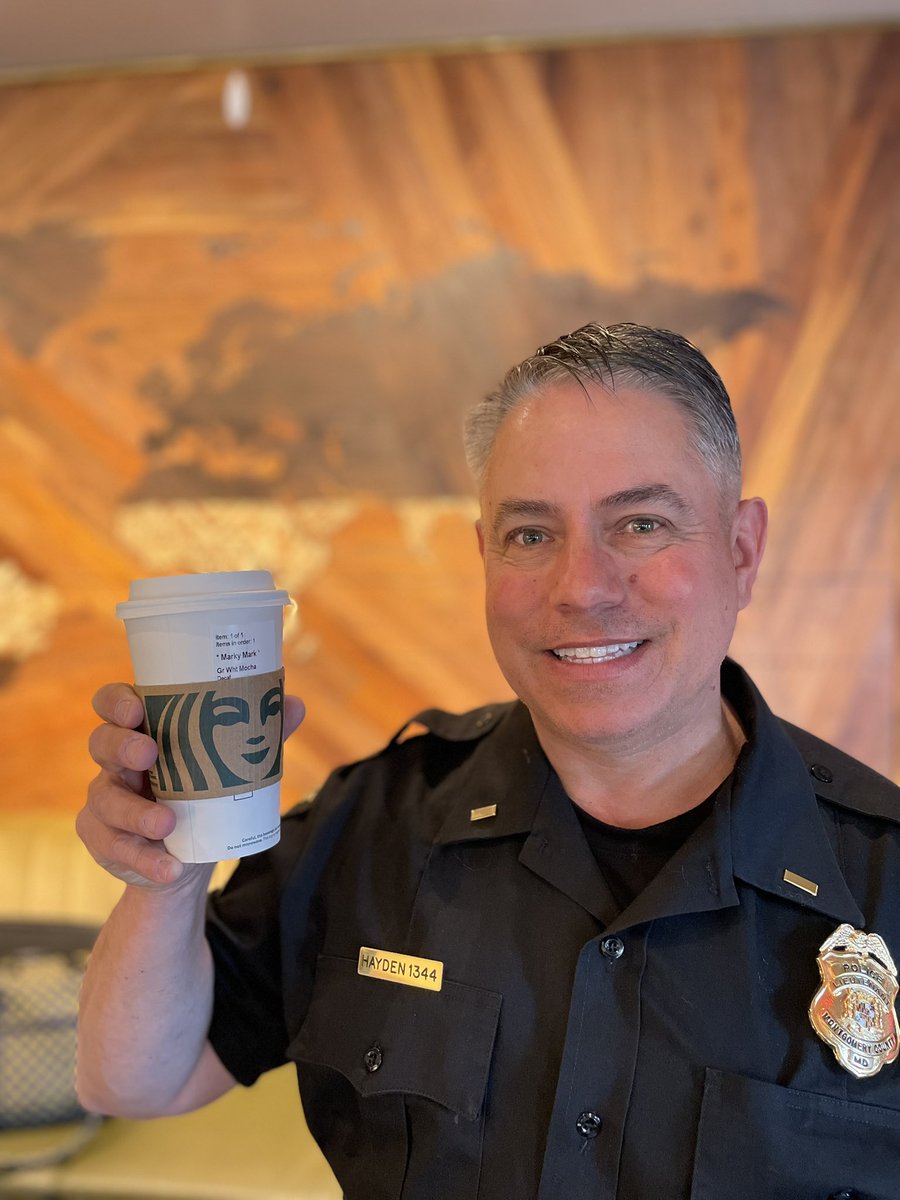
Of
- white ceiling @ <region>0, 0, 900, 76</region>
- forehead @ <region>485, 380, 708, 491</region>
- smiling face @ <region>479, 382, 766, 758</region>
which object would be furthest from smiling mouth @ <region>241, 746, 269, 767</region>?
white ceiling @ <region>0, 0, 900, 76</region>

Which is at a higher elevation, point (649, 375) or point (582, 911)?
point (649, 375)

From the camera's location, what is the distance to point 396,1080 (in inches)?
45.8

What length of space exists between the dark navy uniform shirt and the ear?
0.43 ft

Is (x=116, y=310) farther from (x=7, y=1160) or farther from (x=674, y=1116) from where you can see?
(x=674, y=1116)

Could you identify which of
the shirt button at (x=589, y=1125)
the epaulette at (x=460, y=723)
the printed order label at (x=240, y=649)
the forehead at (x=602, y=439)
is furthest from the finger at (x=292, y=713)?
the shirt button at (x=589, y=1125)

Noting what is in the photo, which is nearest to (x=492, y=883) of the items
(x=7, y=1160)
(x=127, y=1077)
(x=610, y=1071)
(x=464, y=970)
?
(x=464, y=970)

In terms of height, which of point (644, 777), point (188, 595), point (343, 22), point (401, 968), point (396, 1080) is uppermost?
point (343, 22)

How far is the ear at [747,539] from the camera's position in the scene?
1257mm

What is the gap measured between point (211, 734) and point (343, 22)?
304 cm

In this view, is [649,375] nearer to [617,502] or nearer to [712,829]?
[617,502]

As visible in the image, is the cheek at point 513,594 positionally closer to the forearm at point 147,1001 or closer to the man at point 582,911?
the man at point 582,911

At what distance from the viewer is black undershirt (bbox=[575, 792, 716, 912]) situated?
1.19 m

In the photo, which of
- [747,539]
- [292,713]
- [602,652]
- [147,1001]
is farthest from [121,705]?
[747,539]

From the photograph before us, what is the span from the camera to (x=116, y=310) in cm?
378
